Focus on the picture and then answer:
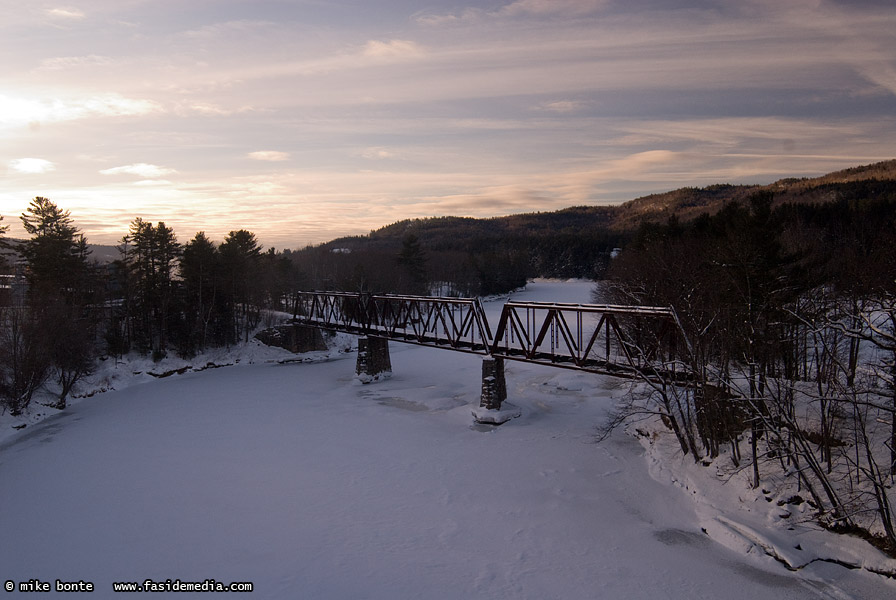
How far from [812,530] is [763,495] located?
5.86 ft

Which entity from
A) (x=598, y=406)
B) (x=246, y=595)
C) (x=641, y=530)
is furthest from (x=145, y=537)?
(x=598, y=406)

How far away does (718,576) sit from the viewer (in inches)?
535

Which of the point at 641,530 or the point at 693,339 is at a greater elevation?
the point at 693,339

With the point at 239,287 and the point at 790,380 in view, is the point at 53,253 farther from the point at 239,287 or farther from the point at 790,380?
the point at 790,380

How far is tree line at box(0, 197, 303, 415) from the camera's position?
3447cm

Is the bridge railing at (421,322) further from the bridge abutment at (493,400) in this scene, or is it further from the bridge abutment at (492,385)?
the bridge abutment at (493,400)

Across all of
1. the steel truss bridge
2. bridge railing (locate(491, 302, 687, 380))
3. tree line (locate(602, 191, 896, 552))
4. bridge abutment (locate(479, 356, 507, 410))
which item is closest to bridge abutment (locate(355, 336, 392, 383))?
the steel truss bridge

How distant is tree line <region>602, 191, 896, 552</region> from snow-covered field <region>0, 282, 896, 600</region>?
1.30 metres

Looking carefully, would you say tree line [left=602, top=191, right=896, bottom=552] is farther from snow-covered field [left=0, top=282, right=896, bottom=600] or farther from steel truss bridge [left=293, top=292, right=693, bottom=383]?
snow-covered field [left=0, top=282, right=896, bottom=600]

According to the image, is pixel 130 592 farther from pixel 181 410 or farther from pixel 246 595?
pixel 181 410

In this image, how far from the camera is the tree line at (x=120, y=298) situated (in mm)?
34469

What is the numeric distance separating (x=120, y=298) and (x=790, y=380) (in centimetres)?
5132

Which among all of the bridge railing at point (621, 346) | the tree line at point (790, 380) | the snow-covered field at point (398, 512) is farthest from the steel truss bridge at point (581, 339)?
the snow-covered field at point (398, 512)

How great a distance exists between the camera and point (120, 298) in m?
49.0
